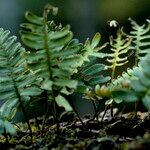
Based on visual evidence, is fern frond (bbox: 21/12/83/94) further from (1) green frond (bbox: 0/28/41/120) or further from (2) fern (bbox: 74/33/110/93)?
(2) fern (bbox: 74/33/110/93)

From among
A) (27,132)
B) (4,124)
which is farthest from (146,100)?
(27,132)

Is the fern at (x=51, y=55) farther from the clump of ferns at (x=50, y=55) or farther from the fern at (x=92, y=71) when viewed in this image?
the fern at (x=92, y=71)

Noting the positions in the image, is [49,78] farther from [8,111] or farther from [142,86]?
[142,86]

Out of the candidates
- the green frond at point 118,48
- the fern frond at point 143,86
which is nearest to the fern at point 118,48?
the green frond at point 118,48

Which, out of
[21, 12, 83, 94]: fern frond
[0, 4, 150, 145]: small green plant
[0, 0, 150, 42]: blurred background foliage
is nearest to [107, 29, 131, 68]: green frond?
[0, 4, 150, 145]: small green plant

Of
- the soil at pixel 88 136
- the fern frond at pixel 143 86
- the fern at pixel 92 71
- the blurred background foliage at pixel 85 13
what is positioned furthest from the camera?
the blurred background foliage at pixel 85 13
